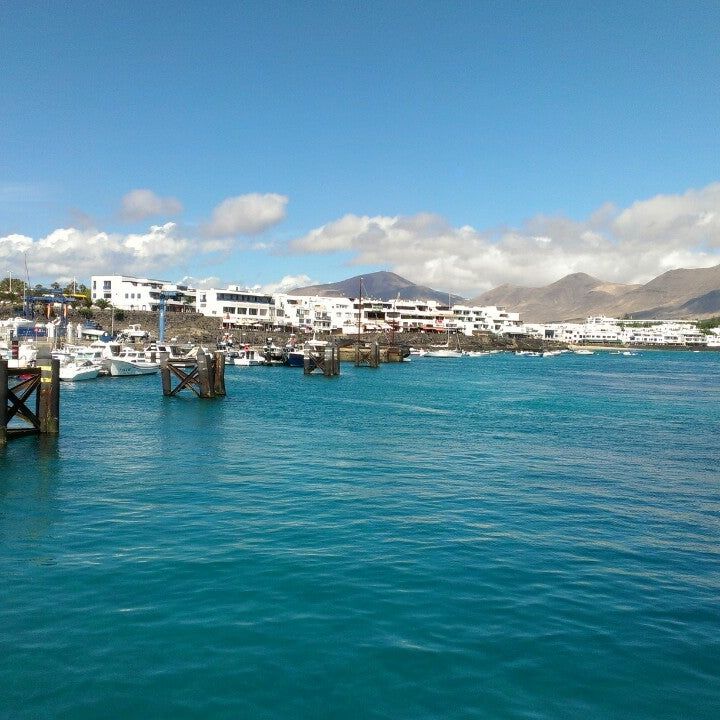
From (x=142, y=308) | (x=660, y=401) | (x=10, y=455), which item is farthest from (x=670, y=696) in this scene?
(x=142, y=308)

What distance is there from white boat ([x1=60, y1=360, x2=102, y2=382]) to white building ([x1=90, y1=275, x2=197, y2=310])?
93.7 metres

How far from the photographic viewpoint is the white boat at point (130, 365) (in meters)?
78.0

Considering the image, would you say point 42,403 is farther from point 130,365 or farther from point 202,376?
point 130,365

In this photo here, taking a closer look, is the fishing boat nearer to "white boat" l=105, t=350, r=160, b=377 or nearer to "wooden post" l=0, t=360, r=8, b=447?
"white boat" l=105, t=350, r=160, b=377

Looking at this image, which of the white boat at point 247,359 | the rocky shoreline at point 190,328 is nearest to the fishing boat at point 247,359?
the white boat at point 247,359

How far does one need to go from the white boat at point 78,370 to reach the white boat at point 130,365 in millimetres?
2486

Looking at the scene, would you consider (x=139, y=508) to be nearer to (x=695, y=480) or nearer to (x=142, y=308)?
(x=695, y=480)

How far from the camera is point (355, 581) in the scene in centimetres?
1496

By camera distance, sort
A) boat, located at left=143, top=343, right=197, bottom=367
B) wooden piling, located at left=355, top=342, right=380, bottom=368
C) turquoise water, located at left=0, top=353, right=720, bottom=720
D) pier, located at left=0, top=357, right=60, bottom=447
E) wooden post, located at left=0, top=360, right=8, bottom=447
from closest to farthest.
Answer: turquoise water, located at left=0, top=353, right=720, bottom=720 → wooden post, located at left=0, top=360, right=8, bottom=447 → pier, located at left=0, top=357, right=60, bottom=447 → boat, located at left=143, top=343, right=197, bottom=367 → wooden piling, located at left=355, top=342, right=380, bottom=368

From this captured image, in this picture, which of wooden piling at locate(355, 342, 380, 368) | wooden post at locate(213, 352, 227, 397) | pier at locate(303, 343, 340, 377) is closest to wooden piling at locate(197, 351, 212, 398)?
wooden post at locate(213, 352, 227, 397)

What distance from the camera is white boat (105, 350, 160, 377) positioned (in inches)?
3071

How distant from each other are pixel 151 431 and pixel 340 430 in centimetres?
1050

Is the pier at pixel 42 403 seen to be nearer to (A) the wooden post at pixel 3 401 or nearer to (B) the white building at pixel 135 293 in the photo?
(A) the wooden post at pixel 3 401

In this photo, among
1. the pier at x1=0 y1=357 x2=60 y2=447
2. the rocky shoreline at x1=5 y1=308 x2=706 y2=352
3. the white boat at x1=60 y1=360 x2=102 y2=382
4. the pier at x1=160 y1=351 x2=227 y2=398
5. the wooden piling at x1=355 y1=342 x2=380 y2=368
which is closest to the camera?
the pier at x1=0 y1=357 x2=60 y2=447
